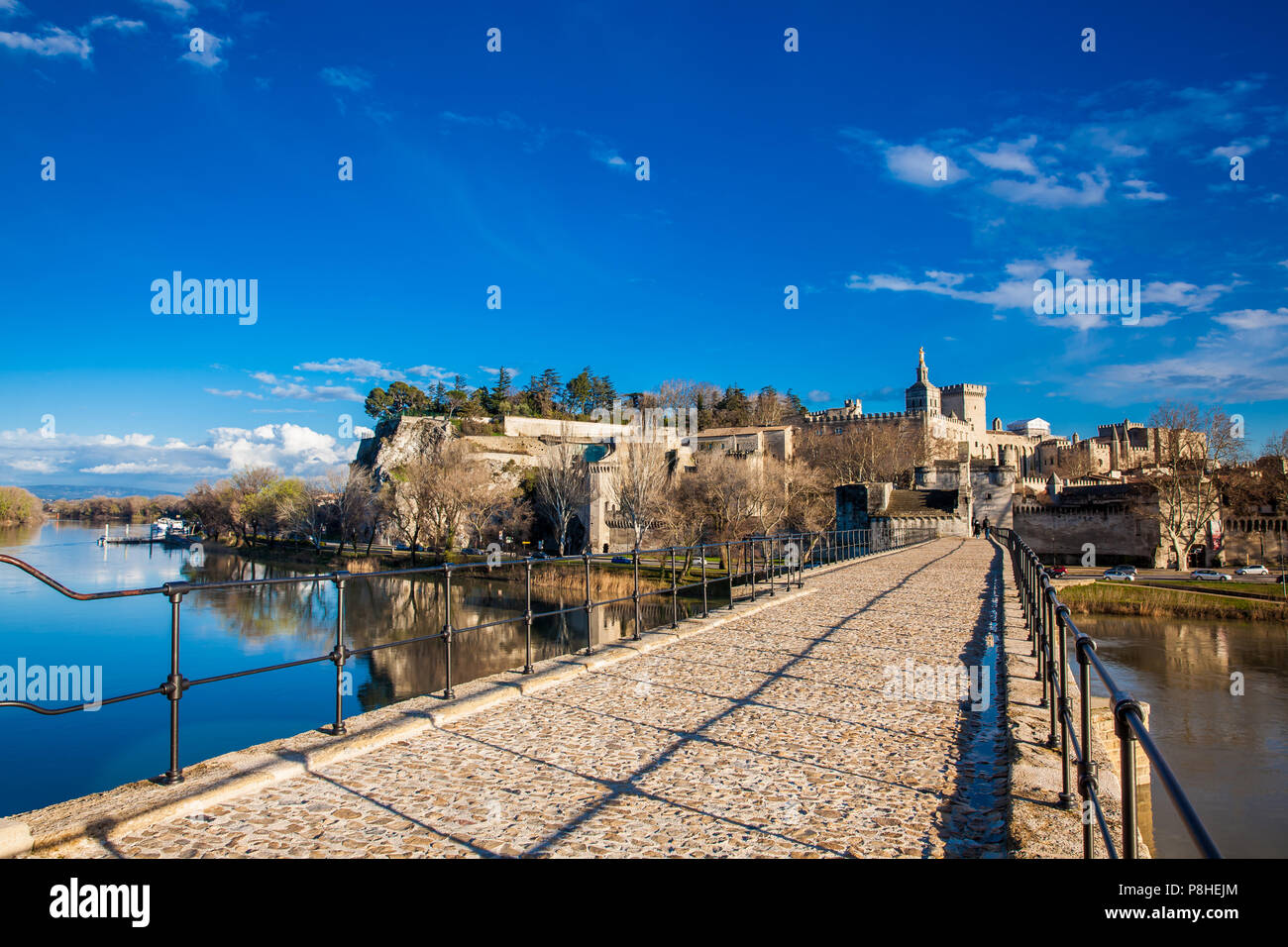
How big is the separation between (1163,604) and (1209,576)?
11.4 metres

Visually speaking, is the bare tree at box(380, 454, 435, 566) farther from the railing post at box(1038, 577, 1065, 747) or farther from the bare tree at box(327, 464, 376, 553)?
the railing post at box(1038, 577, 1065, 747)

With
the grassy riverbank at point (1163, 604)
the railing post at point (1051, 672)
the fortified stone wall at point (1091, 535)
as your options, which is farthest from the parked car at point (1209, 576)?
the railing post at point (1051, 672)

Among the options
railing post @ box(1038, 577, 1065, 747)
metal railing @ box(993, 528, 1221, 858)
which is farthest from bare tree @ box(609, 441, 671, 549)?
metal railing @ box(993, 528, 1221, 858)

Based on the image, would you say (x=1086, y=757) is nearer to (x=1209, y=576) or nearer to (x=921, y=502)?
(x=921, y=502)

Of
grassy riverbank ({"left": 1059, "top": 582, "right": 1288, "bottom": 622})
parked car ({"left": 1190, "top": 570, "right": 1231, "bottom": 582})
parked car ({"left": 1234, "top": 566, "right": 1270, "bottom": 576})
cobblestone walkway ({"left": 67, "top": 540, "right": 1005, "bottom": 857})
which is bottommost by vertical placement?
grassy riverbank ({"left": 1059, "top": 582, "right": 1288, "bottom": 622})

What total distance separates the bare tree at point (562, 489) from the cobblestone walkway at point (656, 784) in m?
42.6

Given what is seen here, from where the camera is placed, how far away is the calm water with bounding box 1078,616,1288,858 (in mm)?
13164

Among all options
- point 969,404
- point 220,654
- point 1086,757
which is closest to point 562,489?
point 220,654

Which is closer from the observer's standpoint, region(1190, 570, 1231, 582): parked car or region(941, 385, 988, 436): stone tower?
region(1190, 570, 1231, 582): parked car

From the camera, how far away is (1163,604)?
35.2m

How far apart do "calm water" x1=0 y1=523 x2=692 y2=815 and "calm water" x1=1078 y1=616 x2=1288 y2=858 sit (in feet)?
48.1

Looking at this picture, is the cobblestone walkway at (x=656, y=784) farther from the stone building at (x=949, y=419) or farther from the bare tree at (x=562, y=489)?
the stone building at (x=949, y=419)
